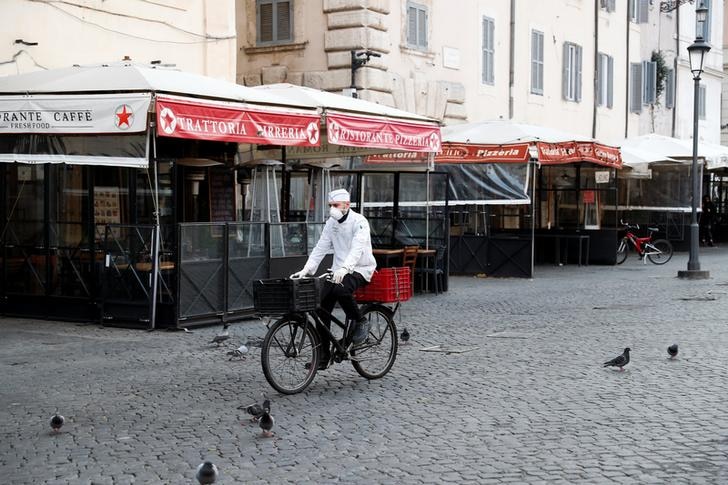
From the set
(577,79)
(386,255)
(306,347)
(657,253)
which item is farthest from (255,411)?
(577,79)

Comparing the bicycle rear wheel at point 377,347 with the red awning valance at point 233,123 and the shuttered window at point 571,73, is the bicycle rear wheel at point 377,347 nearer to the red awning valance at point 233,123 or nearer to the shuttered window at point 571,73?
the red awning valance at point 233,123

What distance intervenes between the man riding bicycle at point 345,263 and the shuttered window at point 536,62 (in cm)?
2025

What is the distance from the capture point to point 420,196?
2009cm

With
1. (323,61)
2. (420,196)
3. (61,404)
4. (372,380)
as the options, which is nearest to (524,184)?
(420,196)

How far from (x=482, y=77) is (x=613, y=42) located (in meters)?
8.53

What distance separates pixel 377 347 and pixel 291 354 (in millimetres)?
1017

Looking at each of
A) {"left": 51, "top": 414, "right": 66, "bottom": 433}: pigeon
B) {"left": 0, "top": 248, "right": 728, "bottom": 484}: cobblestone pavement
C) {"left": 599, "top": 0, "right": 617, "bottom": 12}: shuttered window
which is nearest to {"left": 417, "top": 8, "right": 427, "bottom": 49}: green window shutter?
{"left": 599, "top": 0, "right": 617, "bottom": 12}: shuttered window

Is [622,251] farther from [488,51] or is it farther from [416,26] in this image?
[416,26]

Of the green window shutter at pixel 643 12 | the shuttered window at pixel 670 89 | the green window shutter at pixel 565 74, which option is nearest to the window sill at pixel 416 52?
the green window shutter at pixel 565 74

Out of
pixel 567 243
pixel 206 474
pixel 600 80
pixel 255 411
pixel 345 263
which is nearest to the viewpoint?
pixel 206 474

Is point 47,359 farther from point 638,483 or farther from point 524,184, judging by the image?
point 524,184

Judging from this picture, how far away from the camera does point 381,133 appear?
50.3 ft

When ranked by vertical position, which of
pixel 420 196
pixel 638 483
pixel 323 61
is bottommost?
pixel 638 483

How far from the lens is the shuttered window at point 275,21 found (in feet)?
78.2
